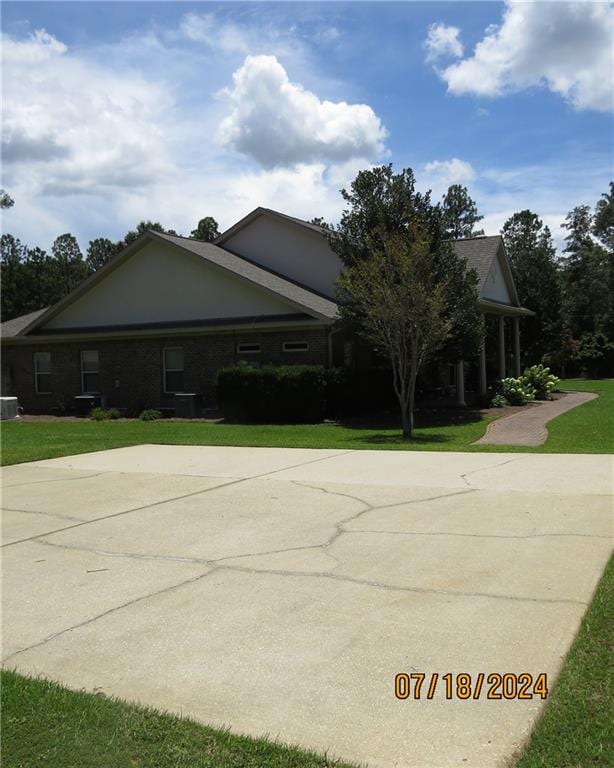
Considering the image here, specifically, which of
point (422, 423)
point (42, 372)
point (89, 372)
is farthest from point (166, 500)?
point (42, 372)

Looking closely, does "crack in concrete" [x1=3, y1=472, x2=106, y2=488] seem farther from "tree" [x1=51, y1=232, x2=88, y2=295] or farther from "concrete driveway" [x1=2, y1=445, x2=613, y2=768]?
"tree" [x1=51, y1=232, x2=88, y2=295]

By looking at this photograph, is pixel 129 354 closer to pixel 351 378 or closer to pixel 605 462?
pixel 351 378

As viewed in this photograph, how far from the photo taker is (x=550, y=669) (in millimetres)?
3867

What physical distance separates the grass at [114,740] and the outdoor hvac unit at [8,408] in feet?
76.0

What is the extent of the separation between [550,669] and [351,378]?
57.5 ft

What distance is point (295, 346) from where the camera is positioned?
2242cm

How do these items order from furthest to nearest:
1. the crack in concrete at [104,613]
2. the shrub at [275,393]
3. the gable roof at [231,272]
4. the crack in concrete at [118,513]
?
the gable roof at [231,272] → the shrub at [275,393] → the crack in concrete at [118,513] → the crack in concrete at [104,613]

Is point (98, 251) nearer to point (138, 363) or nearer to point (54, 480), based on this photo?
point (138, 363)

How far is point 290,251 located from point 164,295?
501cm

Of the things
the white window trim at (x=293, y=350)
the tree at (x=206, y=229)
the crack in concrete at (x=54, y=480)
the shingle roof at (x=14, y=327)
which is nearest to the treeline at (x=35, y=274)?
the tree at (x=206, y=229)

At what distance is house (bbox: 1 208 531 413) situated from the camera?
74.7 feet

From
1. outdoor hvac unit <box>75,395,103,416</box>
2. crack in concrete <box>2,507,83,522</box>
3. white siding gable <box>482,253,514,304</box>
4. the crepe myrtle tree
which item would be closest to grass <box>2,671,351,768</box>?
crack in concrete <box>2,507,83,522</box>

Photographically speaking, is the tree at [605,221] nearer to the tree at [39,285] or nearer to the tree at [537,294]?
the tree at [537,294]

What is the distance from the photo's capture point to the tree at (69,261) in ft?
196
